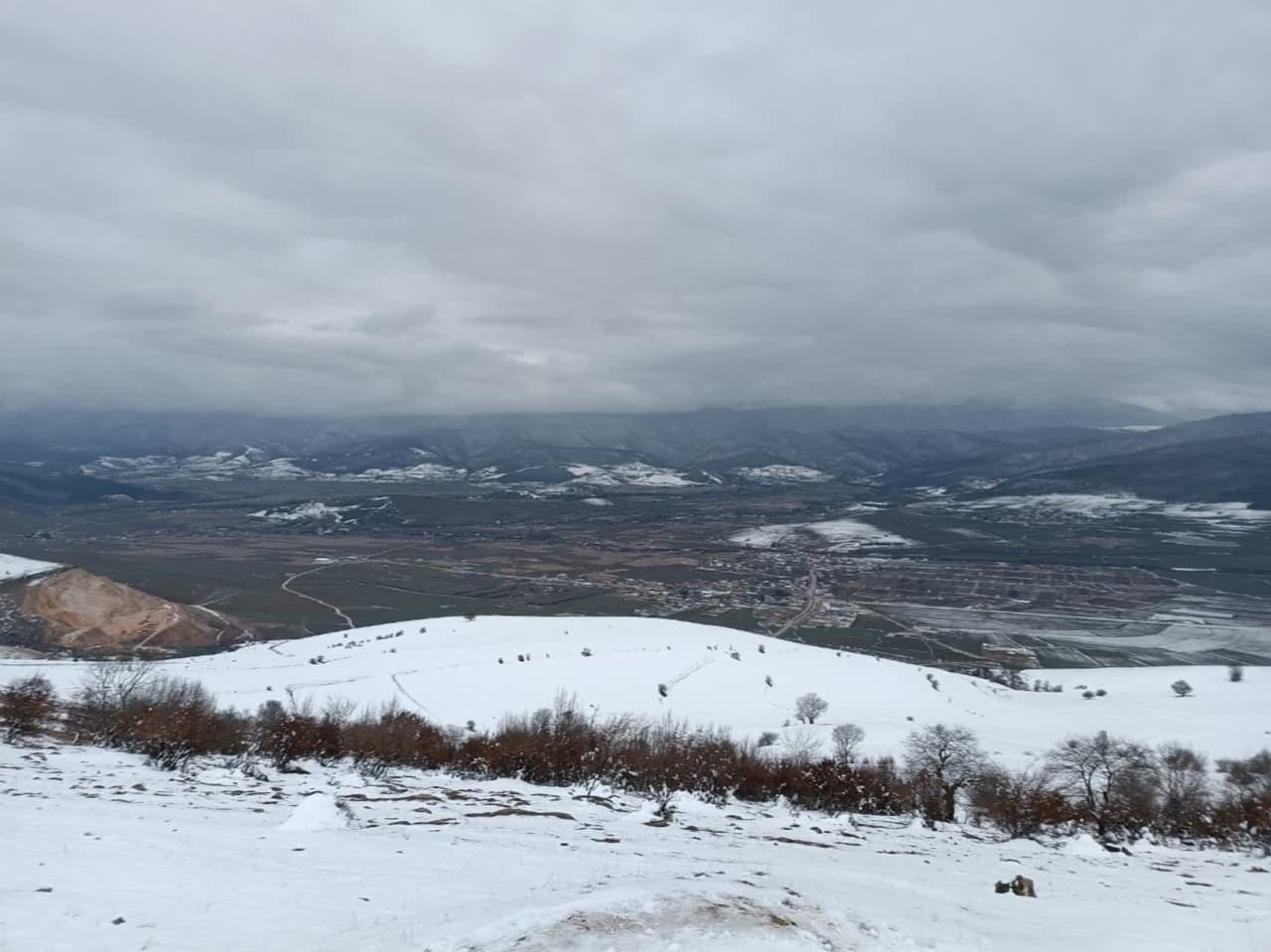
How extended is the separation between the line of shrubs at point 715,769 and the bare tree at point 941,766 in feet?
0.30

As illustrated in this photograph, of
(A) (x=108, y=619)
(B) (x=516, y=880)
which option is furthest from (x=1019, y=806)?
(A) (x=108, y=619)

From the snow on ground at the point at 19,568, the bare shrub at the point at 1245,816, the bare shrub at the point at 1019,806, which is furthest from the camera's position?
the snow on ground at the point at 19,568

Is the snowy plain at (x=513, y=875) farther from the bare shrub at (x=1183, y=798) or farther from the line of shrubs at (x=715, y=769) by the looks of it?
the bare shrub at (x=1183, y=798)

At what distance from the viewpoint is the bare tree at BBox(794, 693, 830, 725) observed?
139 ft

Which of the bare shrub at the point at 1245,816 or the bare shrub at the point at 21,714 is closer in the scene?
the bare shrub at the point at 1245,816

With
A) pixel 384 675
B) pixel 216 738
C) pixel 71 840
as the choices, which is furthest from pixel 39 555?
pixel 71 840

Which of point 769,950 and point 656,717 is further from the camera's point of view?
point 656,717

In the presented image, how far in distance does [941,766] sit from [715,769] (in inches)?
330

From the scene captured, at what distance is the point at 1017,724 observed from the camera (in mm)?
41594

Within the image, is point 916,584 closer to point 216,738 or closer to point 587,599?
point 587,599

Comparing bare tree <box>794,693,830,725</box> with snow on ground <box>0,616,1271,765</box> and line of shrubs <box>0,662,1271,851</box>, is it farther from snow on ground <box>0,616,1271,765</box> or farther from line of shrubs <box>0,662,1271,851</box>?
line of shrubs <box>0,662,1271,851</box>

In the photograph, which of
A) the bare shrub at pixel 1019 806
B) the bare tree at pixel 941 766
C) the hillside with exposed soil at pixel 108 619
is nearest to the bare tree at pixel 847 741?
the bare tree at pixel 941 766

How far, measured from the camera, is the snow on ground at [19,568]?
3888 inches

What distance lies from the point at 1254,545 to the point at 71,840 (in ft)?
729
